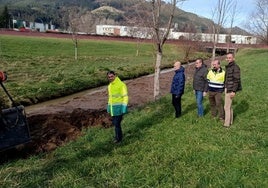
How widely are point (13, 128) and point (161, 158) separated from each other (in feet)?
12.6

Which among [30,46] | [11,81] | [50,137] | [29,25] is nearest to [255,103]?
[50,137]

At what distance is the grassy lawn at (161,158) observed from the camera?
A: 6.28m

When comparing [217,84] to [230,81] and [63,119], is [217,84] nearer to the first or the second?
[230,81]

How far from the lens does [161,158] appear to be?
7363 millimetres

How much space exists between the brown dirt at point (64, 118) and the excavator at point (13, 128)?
58cm

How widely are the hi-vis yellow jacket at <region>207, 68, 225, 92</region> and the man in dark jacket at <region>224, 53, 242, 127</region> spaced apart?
0.38 meters

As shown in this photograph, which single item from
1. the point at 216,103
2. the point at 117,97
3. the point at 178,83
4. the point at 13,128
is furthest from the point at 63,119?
the point at 216,103

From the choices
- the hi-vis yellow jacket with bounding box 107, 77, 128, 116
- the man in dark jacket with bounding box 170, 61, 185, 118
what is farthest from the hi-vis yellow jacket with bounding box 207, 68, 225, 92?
the hi-vis yellow jacket with bounding box 107, 77, 128, 116

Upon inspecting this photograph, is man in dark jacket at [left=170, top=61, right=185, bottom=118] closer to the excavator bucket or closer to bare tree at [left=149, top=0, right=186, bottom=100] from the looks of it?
bare tree at [left=149, top=0, right=186, bottom=100]

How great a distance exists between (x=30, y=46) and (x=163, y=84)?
79.0 ft

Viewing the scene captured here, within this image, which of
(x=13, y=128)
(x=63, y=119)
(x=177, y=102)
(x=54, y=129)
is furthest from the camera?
(x=63, y=119)

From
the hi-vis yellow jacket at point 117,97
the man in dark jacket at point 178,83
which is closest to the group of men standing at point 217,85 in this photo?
the man in dark jacket at point 178,83

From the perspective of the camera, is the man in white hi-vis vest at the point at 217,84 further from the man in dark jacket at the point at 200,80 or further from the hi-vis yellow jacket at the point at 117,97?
the hi-vis yellow jacket at the point at 117,97

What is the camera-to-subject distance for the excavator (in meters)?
8.57
